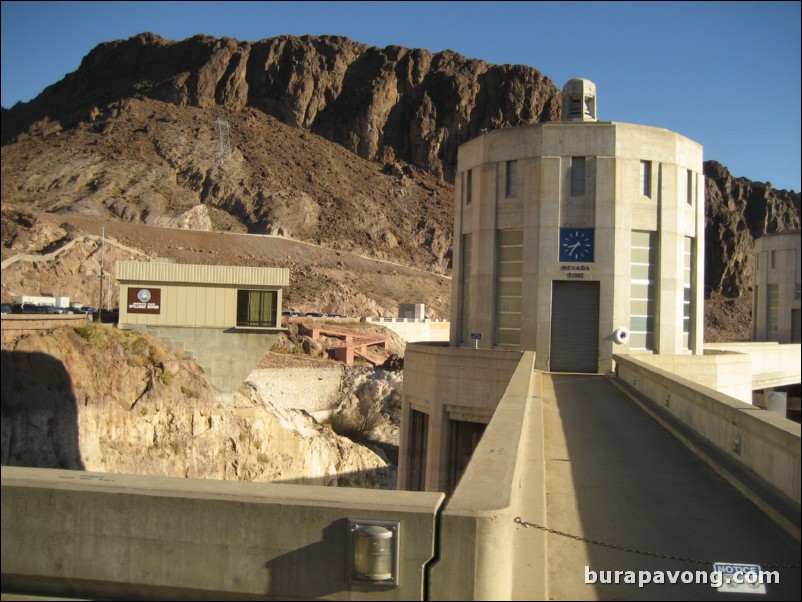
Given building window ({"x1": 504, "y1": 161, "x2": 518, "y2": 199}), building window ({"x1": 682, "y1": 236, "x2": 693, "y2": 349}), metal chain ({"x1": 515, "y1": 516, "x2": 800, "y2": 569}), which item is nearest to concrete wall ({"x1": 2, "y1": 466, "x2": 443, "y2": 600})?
metal chain ({"x1": 515, "y1": 516, "x2": 800, "y2": 569})

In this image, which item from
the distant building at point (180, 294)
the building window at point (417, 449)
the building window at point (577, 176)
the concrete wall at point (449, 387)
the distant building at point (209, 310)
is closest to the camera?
the distant building at point (180, 294)

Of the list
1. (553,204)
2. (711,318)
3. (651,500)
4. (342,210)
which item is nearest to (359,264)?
(342,210)

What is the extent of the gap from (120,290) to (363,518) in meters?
4.57

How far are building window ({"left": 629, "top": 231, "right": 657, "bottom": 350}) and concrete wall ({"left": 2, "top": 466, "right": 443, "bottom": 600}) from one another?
42.9ft

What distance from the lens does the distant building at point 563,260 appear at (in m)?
16.6

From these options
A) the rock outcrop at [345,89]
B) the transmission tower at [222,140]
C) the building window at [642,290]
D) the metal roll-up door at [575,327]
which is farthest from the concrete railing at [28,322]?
the rock outcrop at [345,89]

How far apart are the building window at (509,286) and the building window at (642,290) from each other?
96.1 inches

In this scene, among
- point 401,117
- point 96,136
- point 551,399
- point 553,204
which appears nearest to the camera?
point 551,399

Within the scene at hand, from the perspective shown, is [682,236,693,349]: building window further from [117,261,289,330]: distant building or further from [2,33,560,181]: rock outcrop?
[2,33,560,181]: rock outcrop

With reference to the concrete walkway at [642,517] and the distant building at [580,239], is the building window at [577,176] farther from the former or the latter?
the concrete walkway at [642,517]

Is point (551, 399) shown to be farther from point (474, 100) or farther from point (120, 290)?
point (474, 100)

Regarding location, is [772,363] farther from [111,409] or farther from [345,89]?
[345,89]

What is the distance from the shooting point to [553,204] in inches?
656

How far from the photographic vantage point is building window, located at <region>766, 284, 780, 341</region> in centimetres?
4359
